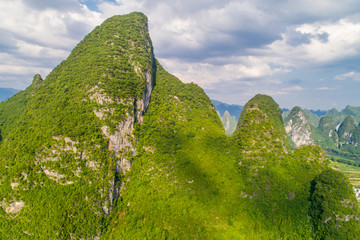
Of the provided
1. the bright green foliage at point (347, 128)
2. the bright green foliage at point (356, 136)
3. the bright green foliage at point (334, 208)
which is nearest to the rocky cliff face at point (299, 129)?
the bright green foliage at point (356, 136)

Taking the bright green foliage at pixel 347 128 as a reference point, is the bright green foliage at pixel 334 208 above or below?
below

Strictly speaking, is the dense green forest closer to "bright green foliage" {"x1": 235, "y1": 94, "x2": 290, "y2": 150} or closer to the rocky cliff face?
"bright green foliage" {"x1": 235, "y1": 94, "x2": 290, "y2": 150}

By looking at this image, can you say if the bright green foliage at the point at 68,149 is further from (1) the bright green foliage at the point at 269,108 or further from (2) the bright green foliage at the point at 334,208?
(1) the bright green foliage at the point at 269,108

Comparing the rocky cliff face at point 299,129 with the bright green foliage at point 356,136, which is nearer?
the rocky cliff face at point 299,129

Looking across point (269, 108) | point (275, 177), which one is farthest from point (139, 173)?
point (269, 108)

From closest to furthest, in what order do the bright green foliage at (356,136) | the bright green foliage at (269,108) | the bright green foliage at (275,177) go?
the bright green foliage at (275,177) < the bright green foliage at (269,108) < the bright green foliage at (356,136)
